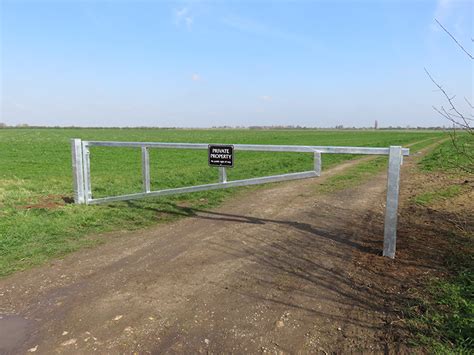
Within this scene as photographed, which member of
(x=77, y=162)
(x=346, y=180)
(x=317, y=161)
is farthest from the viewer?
(x=346, y=180)

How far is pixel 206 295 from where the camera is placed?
357 centimetres

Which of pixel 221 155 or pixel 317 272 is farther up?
pixel 221 155

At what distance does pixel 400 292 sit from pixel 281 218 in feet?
10.2

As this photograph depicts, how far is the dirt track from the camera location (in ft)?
9.28

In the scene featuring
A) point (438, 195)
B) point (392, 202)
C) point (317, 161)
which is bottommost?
point (438, 195)

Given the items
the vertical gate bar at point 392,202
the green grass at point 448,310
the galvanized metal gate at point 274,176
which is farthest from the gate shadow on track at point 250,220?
the green grass at point 448,310

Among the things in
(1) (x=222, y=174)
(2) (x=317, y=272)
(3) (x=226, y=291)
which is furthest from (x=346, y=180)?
(3) (x=226, y=291)

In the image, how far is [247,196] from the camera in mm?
8727

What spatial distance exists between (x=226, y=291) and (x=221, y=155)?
2.89m

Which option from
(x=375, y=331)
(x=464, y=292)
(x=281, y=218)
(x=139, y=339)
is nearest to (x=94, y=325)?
(x=139, y=339)

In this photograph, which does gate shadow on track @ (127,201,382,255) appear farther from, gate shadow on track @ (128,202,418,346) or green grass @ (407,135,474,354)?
green grass @ (407,135,474,354)

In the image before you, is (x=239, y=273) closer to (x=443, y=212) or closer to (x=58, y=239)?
(x=58, y=239)

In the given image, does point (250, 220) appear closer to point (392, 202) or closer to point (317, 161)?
point (317, 161)

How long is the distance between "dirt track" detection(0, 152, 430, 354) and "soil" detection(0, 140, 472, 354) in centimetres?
1
